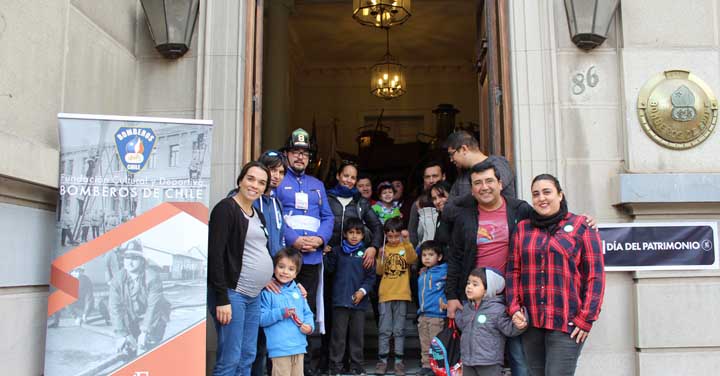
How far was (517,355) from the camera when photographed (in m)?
3.90

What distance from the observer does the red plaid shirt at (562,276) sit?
356cm

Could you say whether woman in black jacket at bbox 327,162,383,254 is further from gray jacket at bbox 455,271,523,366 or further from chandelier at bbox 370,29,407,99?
chandelier at bbox 370,29,407,99

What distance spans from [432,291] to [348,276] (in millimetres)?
705

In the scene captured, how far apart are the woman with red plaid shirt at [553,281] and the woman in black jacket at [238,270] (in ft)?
5.03

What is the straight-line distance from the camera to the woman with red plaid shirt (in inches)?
140

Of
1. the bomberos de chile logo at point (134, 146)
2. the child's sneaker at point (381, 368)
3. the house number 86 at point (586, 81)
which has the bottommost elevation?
the child's sneaker at point (381, 368)

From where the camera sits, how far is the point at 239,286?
4.02 meters

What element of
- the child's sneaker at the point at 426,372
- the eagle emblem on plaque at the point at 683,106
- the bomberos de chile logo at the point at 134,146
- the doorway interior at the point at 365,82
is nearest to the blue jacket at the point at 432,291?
the child's sneaker at the point at 426,372

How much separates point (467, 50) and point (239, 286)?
33.5 ft

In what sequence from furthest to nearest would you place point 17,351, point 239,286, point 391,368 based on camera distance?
point 391,368
point 239,286
point 17,351

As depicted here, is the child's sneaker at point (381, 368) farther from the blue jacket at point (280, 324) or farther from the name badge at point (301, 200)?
the name badge at point (301, 200)

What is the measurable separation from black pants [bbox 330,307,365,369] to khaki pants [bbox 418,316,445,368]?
0.50m

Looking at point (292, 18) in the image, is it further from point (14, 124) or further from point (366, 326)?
point (14, 124)

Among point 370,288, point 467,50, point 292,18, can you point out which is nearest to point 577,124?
point 370,288
